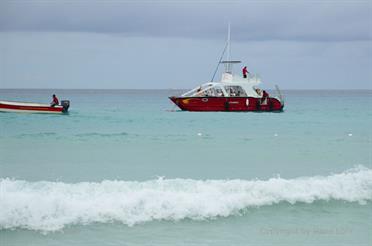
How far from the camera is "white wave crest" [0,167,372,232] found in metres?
8.70

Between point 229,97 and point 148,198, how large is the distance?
83.8 feet

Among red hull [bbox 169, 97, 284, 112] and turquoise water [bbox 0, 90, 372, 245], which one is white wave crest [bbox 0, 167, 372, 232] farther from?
red hull [bbox 169, 97, 284, 112]

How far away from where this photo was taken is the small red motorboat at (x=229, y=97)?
34.3m

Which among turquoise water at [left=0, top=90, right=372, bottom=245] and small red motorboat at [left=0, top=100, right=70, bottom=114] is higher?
small red motorboat at [left=0, top=100, right=70, bottom=114]

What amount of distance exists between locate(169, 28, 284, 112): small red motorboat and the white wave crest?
76.1ft

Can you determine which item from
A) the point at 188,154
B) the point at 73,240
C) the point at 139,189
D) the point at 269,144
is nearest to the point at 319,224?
the point at 139,189

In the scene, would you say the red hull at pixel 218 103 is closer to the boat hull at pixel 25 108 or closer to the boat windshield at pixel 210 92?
the boat windshield at pixel 210 92

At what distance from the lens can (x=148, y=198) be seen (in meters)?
9.41

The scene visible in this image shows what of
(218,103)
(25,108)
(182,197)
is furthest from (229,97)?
(182,197)

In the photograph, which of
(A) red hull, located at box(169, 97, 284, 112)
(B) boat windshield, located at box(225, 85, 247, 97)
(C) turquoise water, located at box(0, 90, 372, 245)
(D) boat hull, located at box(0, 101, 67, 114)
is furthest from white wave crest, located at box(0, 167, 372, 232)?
(B) boat windshield, located at box(225, 85, 247, 97)

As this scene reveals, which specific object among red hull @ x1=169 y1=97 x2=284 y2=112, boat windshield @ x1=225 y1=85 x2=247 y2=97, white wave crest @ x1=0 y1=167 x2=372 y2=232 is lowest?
white wave crest @ x1=0 y1=167 x2=372 y2=232

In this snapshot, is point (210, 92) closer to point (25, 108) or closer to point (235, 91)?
point (235, 91)

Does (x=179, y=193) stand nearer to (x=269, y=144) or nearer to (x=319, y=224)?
(x=319, y=224)

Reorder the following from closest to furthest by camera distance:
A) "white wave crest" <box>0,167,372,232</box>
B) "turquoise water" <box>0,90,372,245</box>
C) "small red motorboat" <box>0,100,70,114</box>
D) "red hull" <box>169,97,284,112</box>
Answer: "turquoise water" <box>0,90,372,245</box>
"white wave crest" <box>0,167,372,232</box>
"small red motorboat" <box>0,100,70,114</box>
"red hull" <box>169,97,284,112</box>
